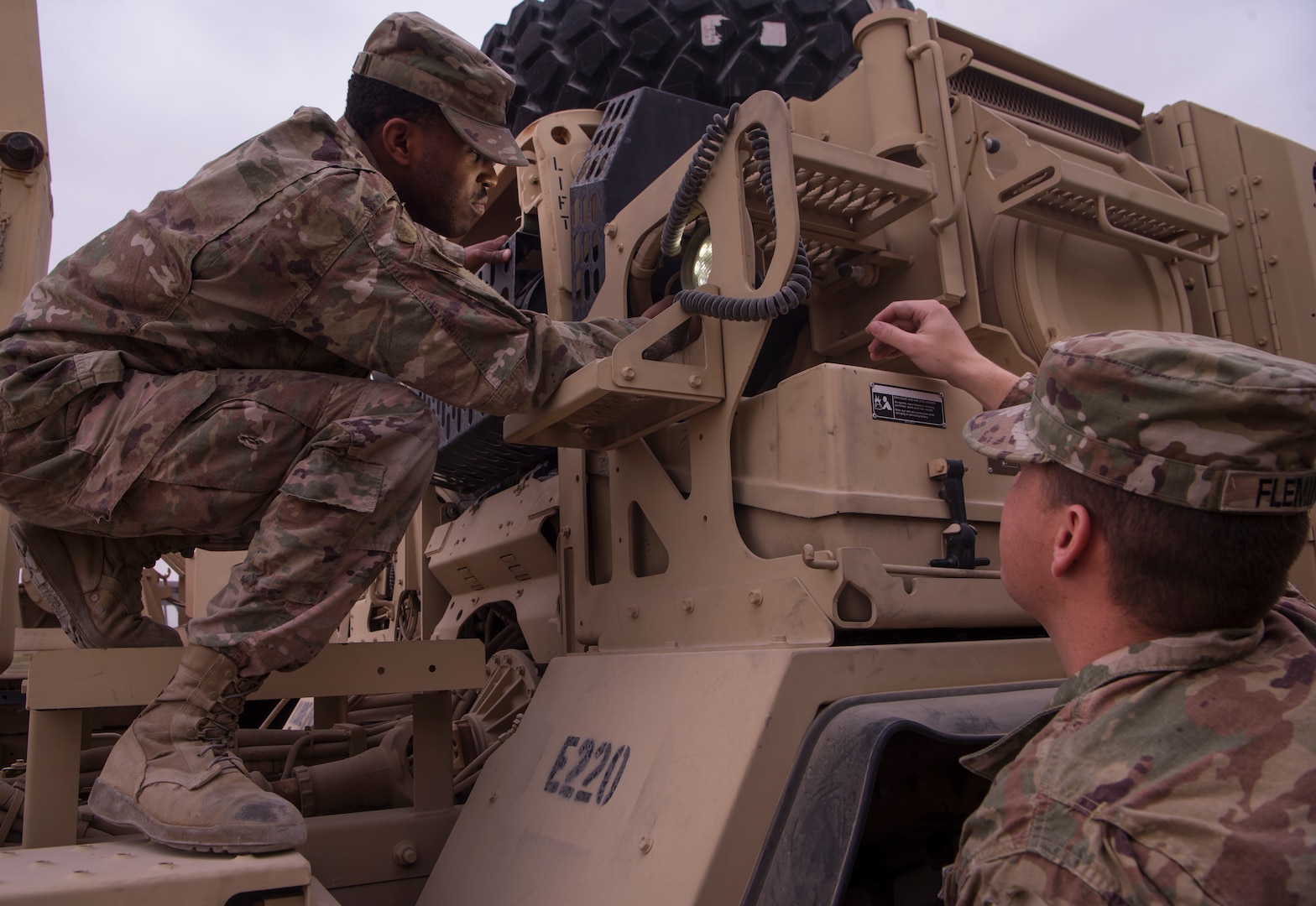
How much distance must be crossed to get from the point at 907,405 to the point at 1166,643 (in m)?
1.05

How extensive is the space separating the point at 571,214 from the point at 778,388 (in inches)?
36.0

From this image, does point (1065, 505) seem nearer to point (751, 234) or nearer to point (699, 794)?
point (699, 794)

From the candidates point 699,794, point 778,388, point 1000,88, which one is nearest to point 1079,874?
point 699,794

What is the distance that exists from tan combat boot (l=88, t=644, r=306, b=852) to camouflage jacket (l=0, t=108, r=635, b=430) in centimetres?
55

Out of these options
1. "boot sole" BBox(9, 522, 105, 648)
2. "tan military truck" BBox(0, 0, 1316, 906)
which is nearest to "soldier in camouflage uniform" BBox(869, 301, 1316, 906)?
"tan military truck" BBox(0, 0, 1316, 906)

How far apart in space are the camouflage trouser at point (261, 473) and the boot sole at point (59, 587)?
142 millimetres

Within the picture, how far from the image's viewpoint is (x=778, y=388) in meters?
2.04

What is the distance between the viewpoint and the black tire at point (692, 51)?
389cm

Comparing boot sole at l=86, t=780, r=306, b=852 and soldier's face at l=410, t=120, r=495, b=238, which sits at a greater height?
soldier's face at l=410, t=120, r=495, b=238

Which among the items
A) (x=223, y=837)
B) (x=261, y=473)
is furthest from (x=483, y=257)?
(x=223, y=837)

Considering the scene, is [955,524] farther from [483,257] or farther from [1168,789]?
[483,257]

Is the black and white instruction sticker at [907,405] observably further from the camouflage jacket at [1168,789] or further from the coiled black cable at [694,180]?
the camouflage jacket at [1168,789]

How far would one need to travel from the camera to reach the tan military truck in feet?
5.25

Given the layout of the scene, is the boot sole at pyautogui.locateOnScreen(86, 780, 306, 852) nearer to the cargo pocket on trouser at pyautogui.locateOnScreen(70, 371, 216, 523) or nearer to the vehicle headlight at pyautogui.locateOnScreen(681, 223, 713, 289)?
the cargo pocket on trouser at pyautogui.locateOnScreen(70, 371, 216, 523)
